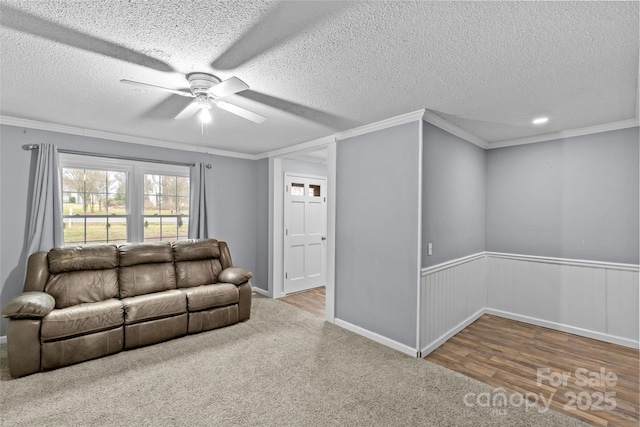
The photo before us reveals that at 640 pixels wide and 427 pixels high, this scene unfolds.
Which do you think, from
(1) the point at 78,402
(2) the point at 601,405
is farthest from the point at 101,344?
(2) the point at 601,405

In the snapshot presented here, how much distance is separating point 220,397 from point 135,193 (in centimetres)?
308

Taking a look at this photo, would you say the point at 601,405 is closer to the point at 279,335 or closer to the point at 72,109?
the point at 279,335

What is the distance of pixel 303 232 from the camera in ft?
17.6

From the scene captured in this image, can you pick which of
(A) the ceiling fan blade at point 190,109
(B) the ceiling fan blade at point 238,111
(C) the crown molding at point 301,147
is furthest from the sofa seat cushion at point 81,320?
(C) the crown molding at point 301,147

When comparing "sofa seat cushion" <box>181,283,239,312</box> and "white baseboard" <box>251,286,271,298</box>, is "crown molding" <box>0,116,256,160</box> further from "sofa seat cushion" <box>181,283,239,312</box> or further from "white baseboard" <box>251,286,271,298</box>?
"white baseboard" <box>251,286,271,298</box>

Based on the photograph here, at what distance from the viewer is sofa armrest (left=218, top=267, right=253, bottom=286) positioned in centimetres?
390

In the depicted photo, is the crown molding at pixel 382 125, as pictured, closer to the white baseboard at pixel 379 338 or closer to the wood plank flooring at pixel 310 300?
the white baseboard at pixel 379 338

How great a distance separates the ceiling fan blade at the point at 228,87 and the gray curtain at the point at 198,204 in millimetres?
2565

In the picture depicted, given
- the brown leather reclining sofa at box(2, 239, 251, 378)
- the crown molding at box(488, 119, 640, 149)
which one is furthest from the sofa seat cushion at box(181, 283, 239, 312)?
the crown molding at box(488, 119, 640, 149)

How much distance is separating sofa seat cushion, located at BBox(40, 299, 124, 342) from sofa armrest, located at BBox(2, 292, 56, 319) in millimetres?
74

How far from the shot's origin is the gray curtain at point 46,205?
3.28 meters

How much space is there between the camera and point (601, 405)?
226cm

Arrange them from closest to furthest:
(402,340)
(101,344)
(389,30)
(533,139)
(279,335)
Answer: (389,30)
(101,344)
(402,340)
(279,335)
(533,139)

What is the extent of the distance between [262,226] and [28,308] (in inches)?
122
